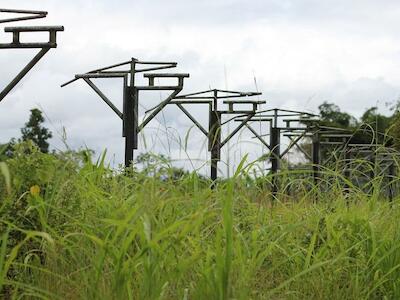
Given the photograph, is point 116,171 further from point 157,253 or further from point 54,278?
point 157,253

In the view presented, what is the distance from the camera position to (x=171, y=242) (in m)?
3.36

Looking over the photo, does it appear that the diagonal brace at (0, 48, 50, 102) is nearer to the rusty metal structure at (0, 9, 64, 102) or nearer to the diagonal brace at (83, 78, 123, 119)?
the rusty metal structure at (0, 9, 64, 102)

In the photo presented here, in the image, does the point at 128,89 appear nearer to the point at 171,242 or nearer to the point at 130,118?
the point at 130,118

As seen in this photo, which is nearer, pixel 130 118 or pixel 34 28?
pixel 34 28

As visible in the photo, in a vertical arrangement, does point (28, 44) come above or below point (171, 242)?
above

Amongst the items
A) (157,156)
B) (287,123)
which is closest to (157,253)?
(157,156)

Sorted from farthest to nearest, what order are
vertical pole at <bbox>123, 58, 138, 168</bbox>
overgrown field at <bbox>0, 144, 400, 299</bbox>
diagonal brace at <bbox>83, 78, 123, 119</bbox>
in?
1. diagonal brace at <bbox>83, 78, 123, 119</bbox>
2. vertical pole at <bbox>123, 58, 138, 168</bbox>
3. overgrown field at <bbox>0, 144, 400, 299</bbox>

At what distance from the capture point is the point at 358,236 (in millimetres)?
4547

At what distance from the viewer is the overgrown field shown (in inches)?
132

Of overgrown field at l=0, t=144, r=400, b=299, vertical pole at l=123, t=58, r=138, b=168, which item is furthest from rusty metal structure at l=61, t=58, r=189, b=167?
overgrown field at l=0, t=144, r=400, b=299

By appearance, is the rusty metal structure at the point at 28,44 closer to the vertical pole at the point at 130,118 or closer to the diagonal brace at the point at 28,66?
the diagonal brace at the point at 28,66

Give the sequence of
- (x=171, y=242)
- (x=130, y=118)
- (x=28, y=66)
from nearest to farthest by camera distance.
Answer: (x=171, y=242) → (x=28, y=66) → (x=130, y=118)

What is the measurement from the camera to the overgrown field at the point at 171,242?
3.35 metres

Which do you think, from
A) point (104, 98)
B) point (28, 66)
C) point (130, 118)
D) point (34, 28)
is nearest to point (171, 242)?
point (28, 66)
